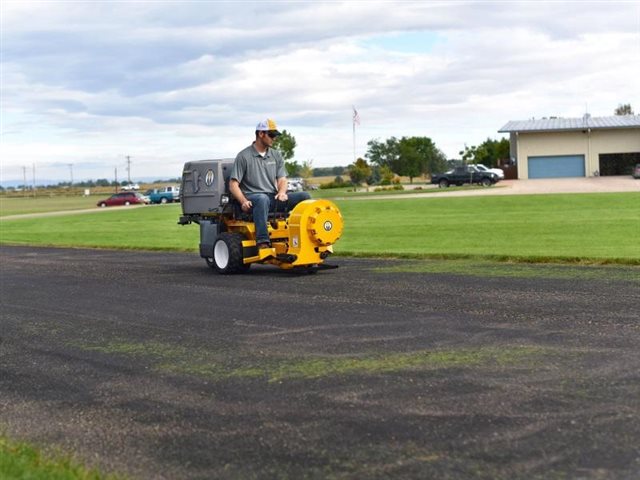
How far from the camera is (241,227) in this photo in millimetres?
14711

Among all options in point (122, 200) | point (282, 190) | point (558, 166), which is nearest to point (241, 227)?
point (282, 190)

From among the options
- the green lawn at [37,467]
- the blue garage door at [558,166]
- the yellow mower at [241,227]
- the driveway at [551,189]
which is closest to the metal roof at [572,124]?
the blue garage door at [558,166]

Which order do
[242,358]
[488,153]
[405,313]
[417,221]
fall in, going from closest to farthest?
1. [242,358]
2. [405,313]
3. [417,221]
4. [488,153]

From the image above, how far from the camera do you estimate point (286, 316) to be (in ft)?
31.6

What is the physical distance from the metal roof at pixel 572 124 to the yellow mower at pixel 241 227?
7184 cm

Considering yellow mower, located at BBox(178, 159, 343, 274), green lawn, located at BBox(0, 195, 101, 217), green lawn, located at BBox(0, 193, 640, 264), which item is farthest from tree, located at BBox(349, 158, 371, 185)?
yellow mower, located at BBox(178, 159, 343, 274)

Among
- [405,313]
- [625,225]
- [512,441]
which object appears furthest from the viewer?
[625,225]

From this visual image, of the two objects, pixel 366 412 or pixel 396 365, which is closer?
pixel 366 412

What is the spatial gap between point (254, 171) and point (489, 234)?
9.57 metres

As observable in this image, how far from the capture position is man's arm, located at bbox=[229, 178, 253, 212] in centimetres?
1396

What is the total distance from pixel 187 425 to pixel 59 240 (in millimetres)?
23430

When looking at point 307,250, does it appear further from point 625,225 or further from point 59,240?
point 59,240

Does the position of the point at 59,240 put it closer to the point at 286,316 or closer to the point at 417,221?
the point at 417,221

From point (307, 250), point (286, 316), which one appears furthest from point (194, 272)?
point (286, 316)
